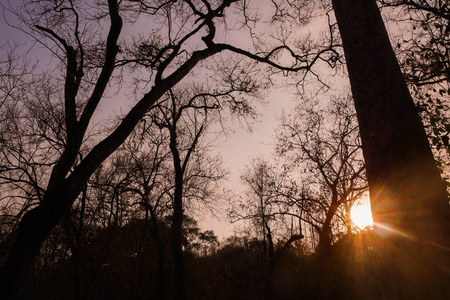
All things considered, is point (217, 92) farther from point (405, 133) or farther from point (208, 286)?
point (208, 286)

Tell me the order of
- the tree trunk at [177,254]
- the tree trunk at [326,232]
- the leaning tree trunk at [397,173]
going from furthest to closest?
the tree trunk at [326,232] < the tree trunk at [177,254] < the leaning tree trunk at [397,173]

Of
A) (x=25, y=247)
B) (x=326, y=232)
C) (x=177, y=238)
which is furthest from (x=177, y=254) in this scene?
(x=326, y=232)

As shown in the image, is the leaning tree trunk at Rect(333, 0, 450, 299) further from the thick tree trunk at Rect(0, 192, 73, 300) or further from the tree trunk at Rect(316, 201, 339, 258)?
the tree trunk at Rect(316, 201, 339, 258)

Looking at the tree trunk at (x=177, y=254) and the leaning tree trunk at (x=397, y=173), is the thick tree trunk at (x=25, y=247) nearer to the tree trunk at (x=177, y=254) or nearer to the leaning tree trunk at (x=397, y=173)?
the leaning tree trunk at (x=397, y=173)

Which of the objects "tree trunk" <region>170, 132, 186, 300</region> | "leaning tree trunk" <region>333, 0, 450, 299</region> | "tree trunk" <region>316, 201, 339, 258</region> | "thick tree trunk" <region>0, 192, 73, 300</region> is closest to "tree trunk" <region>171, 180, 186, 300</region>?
"tree trunk" <region>170, 132, 186, 300</region>

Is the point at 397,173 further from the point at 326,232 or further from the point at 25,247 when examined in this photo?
the point at 326,232

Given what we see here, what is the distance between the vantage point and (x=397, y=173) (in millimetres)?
1741

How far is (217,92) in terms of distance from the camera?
36.3 feet

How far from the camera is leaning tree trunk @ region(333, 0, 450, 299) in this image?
1504 millimetres

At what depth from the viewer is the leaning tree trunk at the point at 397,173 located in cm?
150

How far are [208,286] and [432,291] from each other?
28291mm

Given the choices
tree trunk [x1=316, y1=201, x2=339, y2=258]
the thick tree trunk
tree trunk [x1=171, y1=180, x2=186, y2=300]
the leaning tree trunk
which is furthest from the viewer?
tree trunk [x1=316, y1=201, x2=339, y2=258]

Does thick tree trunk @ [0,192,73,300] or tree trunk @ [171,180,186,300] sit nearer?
thick tree trunk @ [0,192,73,300]

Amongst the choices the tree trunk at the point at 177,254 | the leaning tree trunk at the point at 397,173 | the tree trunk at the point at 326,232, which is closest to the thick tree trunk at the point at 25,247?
the leaning tree trunk at the point at 397,173
